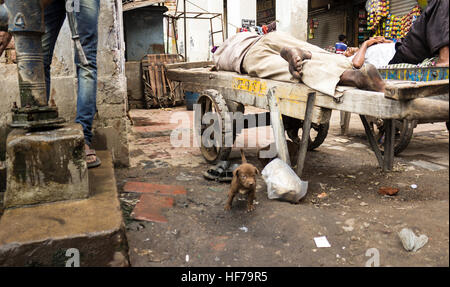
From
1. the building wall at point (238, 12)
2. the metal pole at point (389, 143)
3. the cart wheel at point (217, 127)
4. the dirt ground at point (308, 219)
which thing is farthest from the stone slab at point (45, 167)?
the building wall at point (238, 12)

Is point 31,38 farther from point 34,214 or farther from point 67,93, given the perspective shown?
point 67,93

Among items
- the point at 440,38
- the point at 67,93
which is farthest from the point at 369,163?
the point at 67,93

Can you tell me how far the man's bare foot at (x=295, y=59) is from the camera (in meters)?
2.80

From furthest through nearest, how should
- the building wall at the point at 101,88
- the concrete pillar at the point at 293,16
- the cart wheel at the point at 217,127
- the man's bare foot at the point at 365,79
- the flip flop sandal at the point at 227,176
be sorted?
the concrete pillar at the point at 293,16
the cart wheel at the point at 217,127
the flip flop sandal at the point at 227,176
the building wall at the point at 101,88
the man's bare foot at the point at 365,79

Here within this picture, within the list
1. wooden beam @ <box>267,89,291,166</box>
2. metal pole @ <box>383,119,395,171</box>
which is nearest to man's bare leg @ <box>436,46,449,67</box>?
metal pole @ <box>383,119,395,171</box>

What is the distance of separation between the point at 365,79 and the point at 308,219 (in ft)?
3.30

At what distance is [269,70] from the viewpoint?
10.6ft

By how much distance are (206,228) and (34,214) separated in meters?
1.05

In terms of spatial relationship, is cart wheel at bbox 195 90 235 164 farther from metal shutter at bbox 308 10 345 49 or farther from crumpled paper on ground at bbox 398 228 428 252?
metal shutter at bbox 308 10 345 49

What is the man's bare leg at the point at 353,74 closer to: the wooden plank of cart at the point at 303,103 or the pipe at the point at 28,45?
the wooden plank of cart at the point at 303,103

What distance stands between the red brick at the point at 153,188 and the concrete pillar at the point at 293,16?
7.47 meters

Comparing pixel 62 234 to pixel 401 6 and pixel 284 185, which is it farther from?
pixel 401 6

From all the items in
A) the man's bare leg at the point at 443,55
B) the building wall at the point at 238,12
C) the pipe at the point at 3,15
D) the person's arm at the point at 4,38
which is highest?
the building wall at the point at 238,12

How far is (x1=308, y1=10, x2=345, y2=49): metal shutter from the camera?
12.7 m
